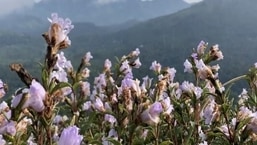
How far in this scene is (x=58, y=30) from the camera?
116 inches

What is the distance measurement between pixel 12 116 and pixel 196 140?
2086 mm

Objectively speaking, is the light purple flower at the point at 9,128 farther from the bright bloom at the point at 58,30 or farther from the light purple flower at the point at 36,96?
the bright bloom at the point at 58,30

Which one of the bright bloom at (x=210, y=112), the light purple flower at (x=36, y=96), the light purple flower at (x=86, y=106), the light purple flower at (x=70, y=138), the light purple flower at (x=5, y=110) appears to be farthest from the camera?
the light purple flower at (x=86, y=106)

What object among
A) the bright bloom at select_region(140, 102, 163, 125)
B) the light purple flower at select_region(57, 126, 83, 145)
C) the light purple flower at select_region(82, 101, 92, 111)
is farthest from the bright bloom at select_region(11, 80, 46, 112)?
the light purple flower at select_region(82, 101, 92, 111)

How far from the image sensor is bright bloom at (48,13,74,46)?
2.90 metres

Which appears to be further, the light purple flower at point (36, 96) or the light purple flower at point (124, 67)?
the light purple flower at point (124, 67)

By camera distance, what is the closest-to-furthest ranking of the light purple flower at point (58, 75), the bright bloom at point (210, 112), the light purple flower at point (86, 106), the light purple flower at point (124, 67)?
the light purple flower at point (58, 75) → the bright bloom at point (210, 112) → the light purple flower at point (86, 106) → the light purple flower at point (124, 67)

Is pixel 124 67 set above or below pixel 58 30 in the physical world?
above

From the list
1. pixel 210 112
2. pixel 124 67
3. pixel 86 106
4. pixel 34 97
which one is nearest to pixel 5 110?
pixel 34 97

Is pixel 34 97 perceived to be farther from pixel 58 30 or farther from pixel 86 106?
pixel 86 106

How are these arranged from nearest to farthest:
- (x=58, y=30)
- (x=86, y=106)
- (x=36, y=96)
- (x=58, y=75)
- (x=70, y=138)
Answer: (x=70, y=138)
(x=36, y=96)
(x=58, y=30)
(x=58, y=75)
(x=86, y=106)

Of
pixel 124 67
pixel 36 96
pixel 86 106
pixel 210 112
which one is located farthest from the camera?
pixel 124 67

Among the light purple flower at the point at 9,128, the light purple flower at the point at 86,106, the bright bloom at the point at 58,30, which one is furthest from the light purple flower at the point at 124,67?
the light purple flower at the point at 9,128

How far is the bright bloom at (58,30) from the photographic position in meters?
2.90
